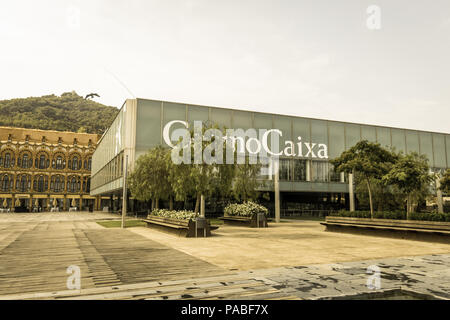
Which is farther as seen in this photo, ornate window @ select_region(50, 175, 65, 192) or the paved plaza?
ornate window @ select_region(50, 175, 65, 192)

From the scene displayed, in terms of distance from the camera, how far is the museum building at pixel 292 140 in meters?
33.7

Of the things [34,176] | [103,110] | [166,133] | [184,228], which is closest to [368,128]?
[166,133]

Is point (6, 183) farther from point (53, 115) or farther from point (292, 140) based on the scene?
point (292, 140)

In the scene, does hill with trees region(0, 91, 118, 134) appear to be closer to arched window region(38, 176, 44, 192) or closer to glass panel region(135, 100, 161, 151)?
arched window region(38, 176, 44, 192)

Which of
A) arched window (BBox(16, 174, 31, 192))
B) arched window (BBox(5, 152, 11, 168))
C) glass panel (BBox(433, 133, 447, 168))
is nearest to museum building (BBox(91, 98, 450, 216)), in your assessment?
glass panel (BBox(433, 133, 447, 168))

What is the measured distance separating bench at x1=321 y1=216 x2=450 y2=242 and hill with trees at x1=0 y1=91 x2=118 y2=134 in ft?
351

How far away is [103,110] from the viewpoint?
14375cm

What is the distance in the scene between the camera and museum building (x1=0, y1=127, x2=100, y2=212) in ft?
257

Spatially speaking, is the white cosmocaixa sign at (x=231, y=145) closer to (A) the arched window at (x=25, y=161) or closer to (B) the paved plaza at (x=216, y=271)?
(B) the paved plaza at (x=216, y=271)

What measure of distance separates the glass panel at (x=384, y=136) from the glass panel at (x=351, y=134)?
3.10 m

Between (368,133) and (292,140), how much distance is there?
1102cm

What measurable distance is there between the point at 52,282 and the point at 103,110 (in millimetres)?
147192

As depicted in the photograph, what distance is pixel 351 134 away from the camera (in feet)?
140

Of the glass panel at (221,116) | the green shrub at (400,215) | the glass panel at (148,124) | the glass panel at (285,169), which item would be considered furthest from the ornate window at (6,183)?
the green shrub at (400,215)
